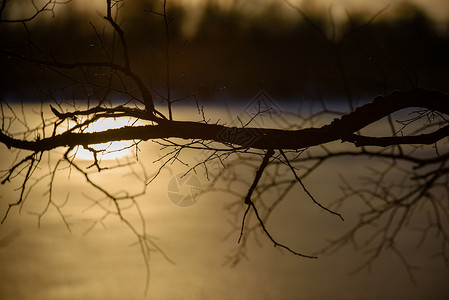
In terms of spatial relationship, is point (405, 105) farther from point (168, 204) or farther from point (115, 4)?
point (168, 204)

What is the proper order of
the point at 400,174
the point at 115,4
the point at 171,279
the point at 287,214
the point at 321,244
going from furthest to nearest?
the point at 400,174
the point at 287,214
the point at 321,244
the point at 171,279
the point at 115,4

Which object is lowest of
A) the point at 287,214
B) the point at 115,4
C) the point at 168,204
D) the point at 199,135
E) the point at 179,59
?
the point at 199,135

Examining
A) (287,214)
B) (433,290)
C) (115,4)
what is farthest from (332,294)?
(115,4)

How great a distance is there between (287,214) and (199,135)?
8256 millimetres

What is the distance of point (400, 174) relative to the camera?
12953mm

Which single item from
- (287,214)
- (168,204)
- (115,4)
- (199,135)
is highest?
(168,204)

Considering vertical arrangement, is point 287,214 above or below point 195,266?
above

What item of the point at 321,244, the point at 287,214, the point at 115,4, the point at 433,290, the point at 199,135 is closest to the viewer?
the point at 199,135

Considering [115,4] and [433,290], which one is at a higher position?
[115,4]

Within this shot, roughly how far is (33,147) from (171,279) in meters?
5.98

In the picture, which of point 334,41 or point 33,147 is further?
point 334,41

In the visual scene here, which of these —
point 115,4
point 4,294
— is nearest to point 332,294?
point 4,294

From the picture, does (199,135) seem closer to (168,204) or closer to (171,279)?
(171,279)

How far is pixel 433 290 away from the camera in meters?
8.22
